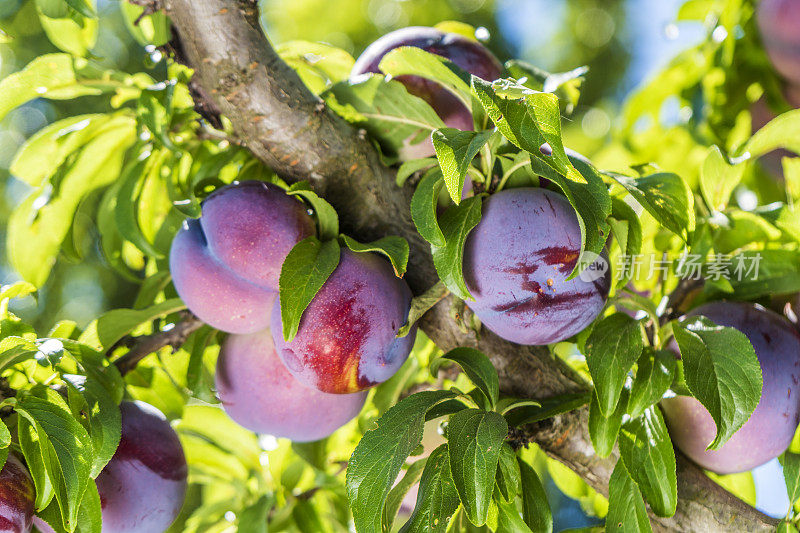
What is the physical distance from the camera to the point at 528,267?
0.35m

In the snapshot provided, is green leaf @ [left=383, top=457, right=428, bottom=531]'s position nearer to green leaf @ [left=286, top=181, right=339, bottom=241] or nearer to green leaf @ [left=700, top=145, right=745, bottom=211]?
green leaf @ [left=286, top=181, right=339, bottom=241]

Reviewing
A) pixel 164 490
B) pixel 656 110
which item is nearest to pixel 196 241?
pixel 164 490

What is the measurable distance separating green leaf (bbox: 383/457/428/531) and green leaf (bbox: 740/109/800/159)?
1.02ft

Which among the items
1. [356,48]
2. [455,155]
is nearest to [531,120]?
[455,155]

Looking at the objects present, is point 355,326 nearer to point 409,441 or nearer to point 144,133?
point 409,441

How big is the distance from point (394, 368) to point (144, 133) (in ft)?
0.82

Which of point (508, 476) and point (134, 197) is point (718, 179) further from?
point (134, 197)

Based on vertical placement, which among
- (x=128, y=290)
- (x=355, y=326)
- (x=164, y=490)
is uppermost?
(x=355, y=326)

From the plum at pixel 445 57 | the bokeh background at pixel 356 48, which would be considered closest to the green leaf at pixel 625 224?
the plum at pixel 445 57

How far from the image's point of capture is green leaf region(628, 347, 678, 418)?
0.37 meters

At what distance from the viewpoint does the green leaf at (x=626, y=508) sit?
384 millimetres

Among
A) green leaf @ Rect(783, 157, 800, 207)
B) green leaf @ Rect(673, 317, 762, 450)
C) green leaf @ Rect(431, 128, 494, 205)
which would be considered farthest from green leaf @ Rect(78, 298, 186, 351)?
green leaf @ Rect(783, 157, 800, 207)

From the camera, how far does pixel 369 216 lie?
0.42m

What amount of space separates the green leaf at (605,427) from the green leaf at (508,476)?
51 millimetres
